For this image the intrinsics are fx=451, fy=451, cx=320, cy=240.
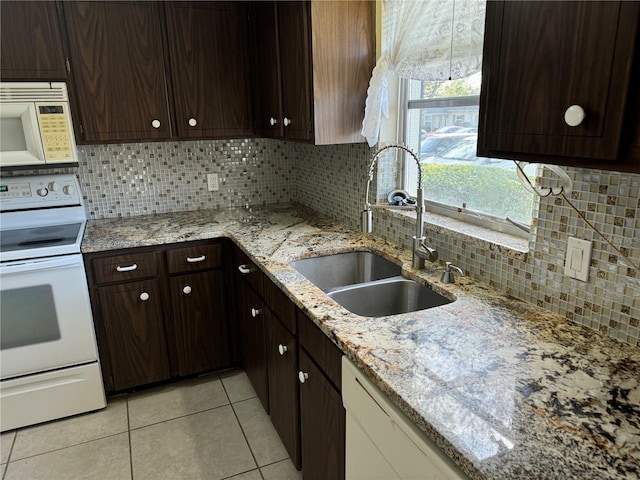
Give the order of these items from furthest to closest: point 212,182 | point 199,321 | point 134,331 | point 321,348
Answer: point 212,182, point 199,321, point 134,331, point 321,348

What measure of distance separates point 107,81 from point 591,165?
2.35 metres

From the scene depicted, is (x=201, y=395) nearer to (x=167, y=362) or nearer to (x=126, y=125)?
(x=167, y=362)

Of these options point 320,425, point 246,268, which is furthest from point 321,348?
point 246,268

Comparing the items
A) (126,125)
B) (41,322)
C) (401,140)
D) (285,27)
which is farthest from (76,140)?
(401,140)

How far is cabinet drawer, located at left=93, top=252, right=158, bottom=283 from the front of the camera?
229 centimetres

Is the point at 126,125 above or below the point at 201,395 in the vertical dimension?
above

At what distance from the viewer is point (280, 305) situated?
178 centimetres

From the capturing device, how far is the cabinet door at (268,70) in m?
2.37

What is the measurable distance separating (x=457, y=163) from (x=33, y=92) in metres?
2.05

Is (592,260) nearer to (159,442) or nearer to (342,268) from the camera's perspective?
(342,268)

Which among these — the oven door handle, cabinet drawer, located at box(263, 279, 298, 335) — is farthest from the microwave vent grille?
cabinet drawer, located at box(263, 279, 298, 335)

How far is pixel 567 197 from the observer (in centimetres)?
127

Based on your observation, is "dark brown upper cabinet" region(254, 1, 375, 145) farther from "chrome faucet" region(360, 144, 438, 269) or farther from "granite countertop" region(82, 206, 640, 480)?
"granite countertop" region(82, 206, 640, 480)

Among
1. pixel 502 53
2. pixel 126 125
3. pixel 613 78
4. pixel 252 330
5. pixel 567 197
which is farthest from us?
pixel 126 125
